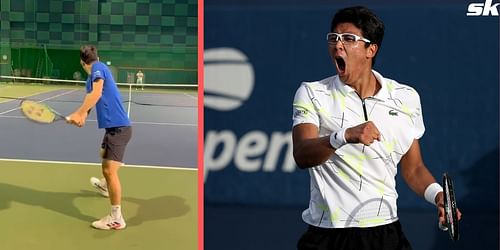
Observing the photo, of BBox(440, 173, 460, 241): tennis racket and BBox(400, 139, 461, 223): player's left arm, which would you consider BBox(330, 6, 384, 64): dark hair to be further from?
BBox(440, 173, 460, 241): tennis racket

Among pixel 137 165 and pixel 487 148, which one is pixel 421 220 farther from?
pixel 137 165

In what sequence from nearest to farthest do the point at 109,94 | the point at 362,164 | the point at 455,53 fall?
the point at 362,164
the point at 455,53
the point at 109,94

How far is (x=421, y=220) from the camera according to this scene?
2777 millimetres

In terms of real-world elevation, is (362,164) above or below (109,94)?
below

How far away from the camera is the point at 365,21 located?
7.94 feet

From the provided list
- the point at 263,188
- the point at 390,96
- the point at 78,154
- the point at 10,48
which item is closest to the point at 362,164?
the point at 390,96

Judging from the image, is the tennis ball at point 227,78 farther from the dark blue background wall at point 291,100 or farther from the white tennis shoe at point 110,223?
the white tennis shoe at point 110,223

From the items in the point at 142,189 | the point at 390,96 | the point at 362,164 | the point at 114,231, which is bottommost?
the point at 114,231

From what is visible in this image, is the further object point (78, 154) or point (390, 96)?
point (78, 154)

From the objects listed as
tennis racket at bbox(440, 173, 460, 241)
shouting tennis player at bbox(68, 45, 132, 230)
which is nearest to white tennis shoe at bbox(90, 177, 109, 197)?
shouting tennis player at bbox(68, 45, 132, 230)

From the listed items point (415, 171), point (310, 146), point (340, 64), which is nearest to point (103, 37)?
point (340, 64)

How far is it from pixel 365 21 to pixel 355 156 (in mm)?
559

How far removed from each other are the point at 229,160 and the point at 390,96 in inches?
32.1

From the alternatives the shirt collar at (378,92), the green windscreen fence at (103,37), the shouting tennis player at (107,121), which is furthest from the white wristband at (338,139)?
the shouting tennis player at (107,121)
